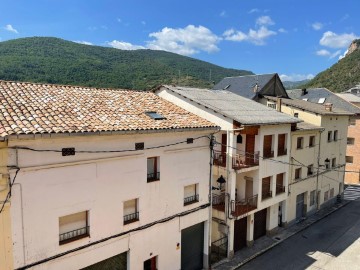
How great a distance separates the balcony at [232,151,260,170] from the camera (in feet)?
63.0

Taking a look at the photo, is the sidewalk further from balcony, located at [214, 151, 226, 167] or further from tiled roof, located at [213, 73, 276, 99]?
tiled roof, located at [213, 73, 276, 99]

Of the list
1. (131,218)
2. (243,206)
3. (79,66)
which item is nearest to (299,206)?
(243,206)

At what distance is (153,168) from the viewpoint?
1520 centimetres

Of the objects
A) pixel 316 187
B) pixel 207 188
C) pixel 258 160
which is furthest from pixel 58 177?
pixel 316 187

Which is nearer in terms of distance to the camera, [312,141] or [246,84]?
[312,141]

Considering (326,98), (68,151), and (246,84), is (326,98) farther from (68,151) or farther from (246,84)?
(68,151)

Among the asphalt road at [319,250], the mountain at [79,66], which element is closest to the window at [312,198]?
the asphalt road at [319,250]

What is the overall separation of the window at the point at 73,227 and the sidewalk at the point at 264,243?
30.6 ft

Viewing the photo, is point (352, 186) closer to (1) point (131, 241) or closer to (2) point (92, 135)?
(1) point (131, 241)

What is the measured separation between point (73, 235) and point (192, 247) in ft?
25.3

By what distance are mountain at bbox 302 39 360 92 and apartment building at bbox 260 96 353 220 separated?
5198cm

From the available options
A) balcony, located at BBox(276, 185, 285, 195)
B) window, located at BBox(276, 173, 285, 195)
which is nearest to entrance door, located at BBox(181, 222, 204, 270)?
balcony, located at BBox(276, 185, 285, 195)

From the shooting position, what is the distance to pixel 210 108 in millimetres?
19016

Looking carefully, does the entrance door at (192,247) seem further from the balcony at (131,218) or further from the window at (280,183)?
the window at (280,183)
